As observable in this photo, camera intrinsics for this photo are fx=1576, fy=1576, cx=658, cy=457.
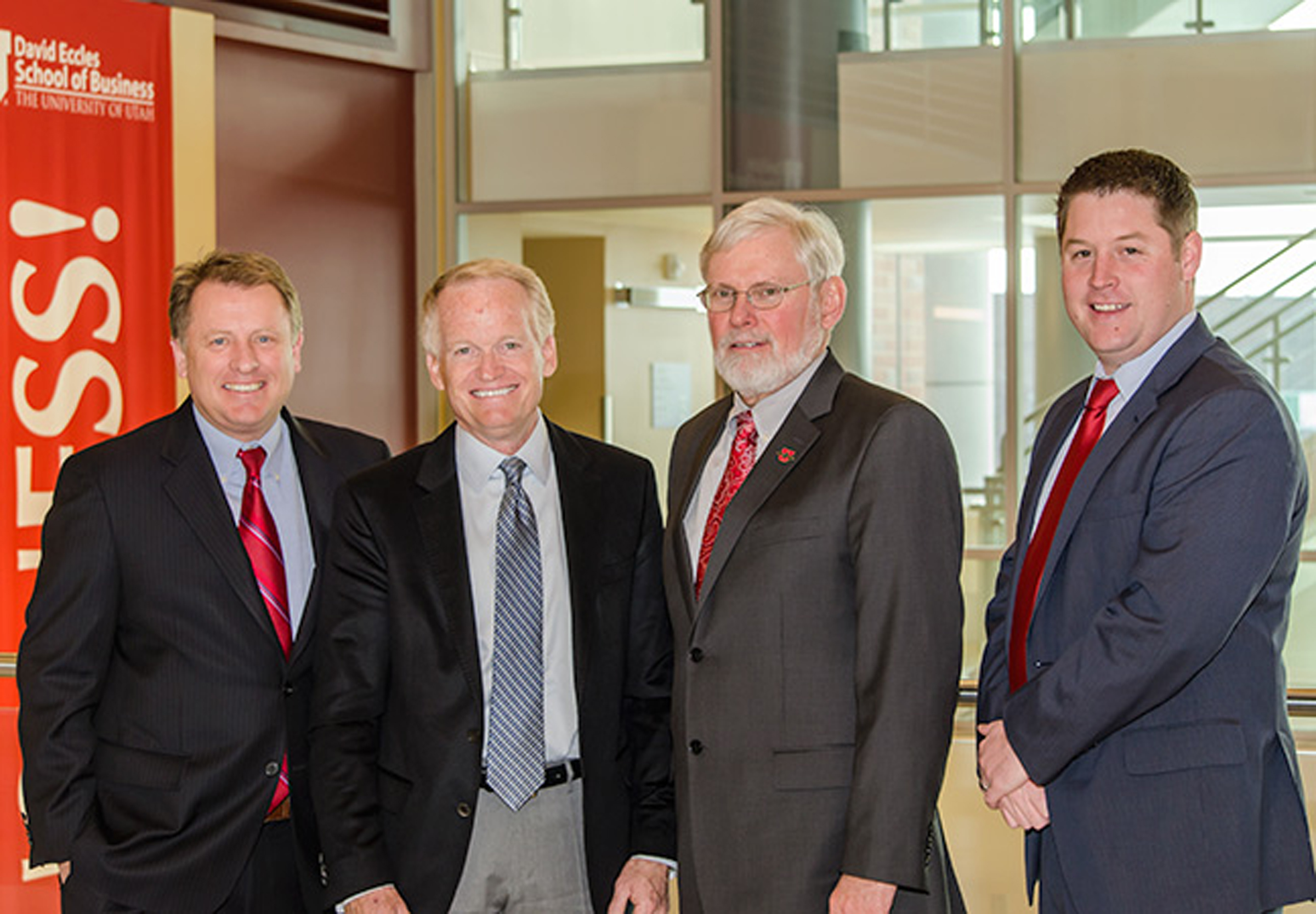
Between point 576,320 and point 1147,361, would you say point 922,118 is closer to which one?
point 576,320

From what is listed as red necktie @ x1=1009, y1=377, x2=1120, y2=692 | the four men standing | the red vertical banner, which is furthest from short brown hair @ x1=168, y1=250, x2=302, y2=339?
the red vertical banner

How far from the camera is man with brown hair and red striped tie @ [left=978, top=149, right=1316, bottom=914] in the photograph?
7.24 ft

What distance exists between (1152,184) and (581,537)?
1.08 meters

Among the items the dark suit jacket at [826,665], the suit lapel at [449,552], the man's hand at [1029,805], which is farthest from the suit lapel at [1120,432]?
the suit lapel at [449,552]

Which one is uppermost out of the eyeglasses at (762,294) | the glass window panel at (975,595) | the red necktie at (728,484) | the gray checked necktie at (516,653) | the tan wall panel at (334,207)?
the tan wall panel at (334,207)

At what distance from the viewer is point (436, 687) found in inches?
101

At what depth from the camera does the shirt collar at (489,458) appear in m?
2.69

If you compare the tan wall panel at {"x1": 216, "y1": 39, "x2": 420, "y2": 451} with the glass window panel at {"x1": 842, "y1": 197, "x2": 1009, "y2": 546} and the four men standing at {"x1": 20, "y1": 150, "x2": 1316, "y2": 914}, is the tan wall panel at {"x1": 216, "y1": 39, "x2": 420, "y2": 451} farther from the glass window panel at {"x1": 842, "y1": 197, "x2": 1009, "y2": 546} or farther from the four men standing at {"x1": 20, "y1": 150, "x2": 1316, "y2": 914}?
the four men standing at {"x1": 20, "y1": 150, "x2": 1316, "y2": 914}

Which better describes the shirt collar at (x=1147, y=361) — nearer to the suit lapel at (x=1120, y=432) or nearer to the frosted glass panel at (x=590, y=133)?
the suit lapel at (x=1120, y=432)

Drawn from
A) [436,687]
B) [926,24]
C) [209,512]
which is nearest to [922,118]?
[926,24]

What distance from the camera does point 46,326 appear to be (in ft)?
23.6

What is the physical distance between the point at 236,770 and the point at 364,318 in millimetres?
6983

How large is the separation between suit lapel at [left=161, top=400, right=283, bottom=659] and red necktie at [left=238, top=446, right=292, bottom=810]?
0.02 metres

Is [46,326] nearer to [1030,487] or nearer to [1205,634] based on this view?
[1030,487]
